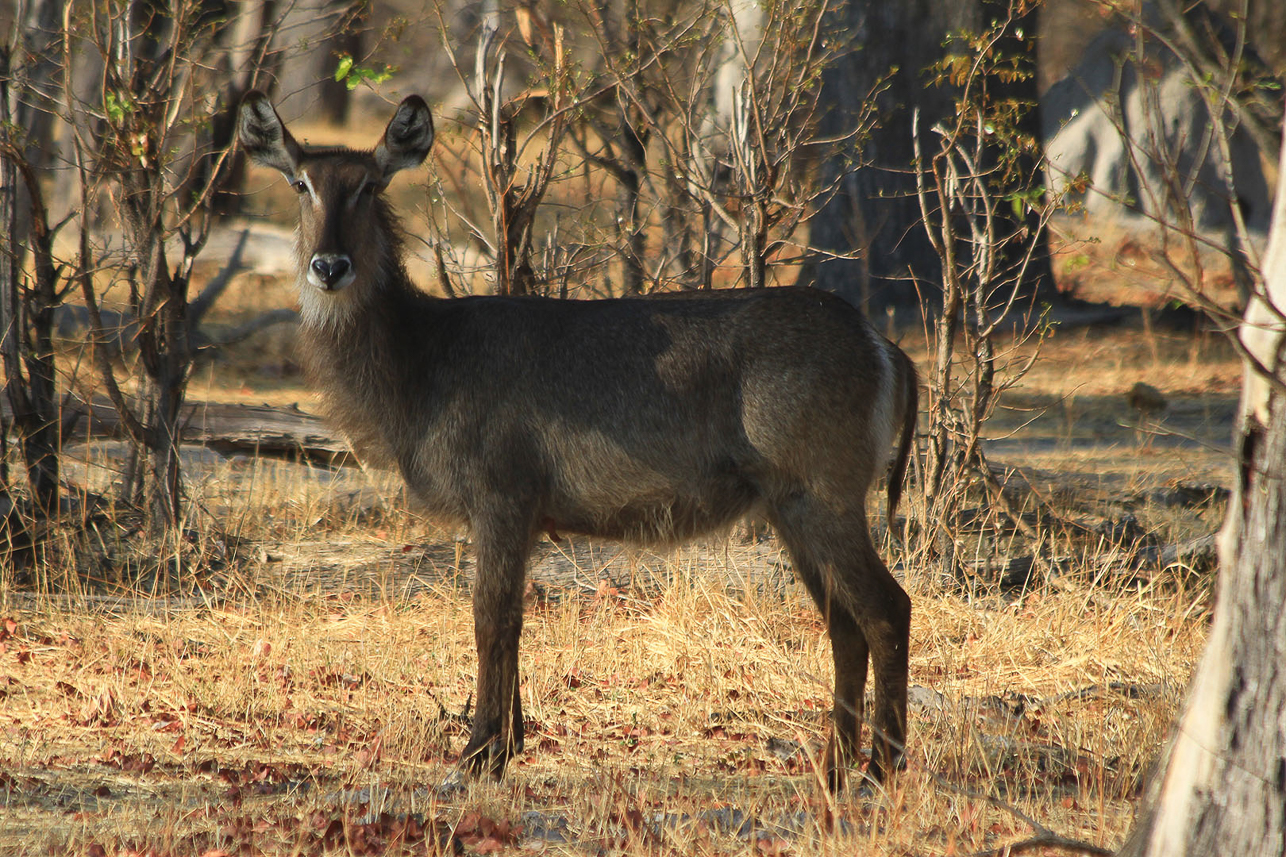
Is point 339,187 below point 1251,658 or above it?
above

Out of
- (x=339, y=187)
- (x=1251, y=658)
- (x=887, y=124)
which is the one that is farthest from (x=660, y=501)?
(x=887, y=124)

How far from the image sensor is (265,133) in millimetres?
→ 4586

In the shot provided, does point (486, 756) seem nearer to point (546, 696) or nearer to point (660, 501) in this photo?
point (546, 696)

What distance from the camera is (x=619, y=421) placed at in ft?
14.5

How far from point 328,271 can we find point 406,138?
0.75m

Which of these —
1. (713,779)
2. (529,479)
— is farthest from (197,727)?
(713,779)

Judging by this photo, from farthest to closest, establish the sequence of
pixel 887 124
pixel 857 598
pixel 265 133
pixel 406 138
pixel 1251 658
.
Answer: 1. pixel 887 124
2. pixel 406 138
3. pixel 265 133
4. pixel 857 598
5. pixel 1251 658

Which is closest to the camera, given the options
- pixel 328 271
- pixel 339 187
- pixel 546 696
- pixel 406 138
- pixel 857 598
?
pixel 328 271

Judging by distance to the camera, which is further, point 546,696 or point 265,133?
point 546,696

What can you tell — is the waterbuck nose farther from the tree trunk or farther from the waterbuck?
the tree trunk

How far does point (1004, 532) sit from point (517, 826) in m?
3.88

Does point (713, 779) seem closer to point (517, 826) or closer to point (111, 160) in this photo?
point (517, 826)

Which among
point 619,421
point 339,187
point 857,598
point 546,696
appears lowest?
point 546,696

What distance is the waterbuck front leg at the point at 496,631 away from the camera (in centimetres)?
437
